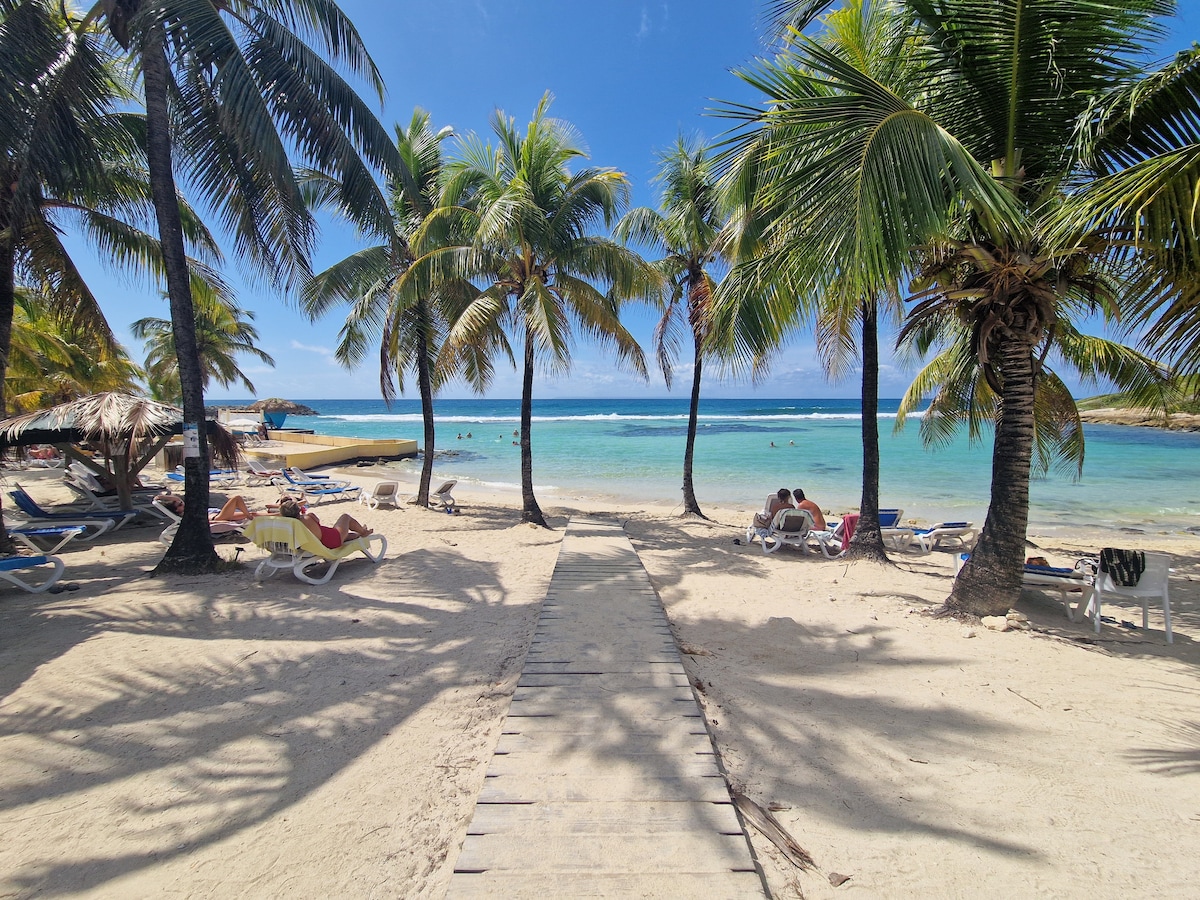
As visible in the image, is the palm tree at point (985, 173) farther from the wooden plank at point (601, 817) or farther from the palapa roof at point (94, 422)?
the palapa roof at point (94, 422)

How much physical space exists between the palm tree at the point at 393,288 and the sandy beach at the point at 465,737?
610 centimetres

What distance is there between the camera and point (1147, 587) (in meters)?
4.86

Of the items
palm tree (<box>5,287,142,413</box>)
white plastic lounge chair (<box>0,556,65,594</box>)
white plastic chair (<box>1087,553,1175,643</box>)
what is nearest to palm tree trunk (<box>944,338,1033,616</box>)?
white plastic chair (<box>1087,553,1175,643</box>)

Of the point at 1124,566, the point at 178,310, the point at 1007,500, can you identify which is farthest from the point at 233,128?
the point at 1124,566

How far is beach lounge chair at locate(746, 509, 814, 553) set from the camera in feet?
27.4

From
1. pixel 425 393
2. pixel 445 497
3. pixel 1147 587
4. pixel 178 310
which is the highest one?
pixel 178 310

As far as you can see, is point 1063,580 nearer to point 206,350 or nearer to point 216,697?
point 216,697

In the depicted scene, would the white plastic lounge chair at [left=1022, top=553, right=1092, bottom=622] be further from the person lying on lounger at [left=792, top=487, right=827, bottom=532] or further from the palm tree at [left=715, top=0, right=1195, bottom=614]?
the person lying on lounger at [left=792, top=487, right=827, bottom=532]

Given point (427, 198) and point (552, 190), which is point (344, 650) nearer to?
point (552, 190)

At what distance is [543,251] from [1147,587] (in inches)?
351

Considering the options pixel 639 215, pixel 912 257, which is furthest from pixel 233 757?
pixel 639 215

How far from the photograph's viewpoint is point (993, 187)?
3.14 m

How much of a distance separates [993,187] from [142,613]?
23.7 feet

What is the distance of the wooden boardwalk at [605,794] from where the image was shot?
183 cm
